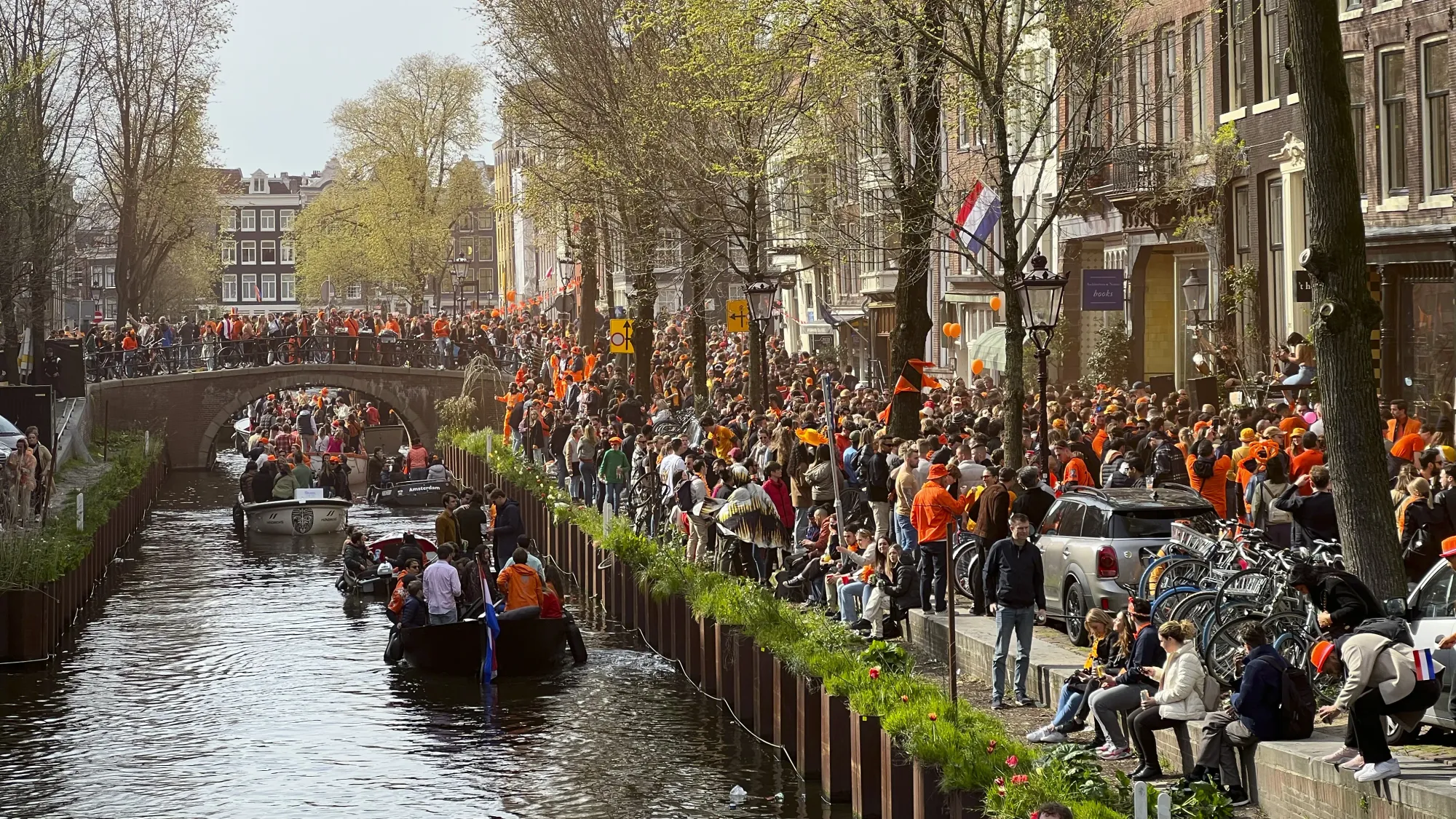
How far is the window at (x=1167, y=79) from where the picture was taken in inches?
1474

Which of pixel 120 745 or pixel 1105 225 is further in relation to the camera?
pixel 1105 225

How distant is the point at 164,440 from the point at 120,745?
142ft

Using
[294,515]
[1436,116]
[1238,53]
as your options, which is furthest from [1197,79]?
[294,515]

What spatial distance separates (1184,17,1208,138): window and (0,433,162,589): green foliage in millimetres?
20576

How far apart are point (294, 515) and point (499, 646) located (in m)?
21.5

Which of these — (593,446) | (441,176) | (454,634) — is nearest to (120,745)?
(454,634)

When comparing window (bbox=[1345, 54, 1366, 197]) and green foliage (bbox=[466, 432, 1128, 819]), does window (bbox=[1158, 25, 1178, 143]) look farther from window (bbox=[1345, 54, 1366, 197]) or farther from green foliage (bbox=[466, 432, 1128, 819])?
green foliage (bbox=[466, 432, 1128, 819])

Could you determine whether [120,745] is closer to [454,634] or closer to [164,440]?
[454,634]

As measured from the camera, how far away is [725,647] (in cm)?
2314

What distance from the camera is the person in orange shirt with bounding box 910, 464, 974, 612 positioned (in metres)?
20.5

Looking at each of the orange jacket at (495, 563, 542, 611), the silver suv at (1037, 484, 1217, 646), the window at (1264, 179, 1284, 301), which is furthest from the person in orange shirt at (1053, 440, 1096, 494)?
the window at (1264, 179, 1284, 301)

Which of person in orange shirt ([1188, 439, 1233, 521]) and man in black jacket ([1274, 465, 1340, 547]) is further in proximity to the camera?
person in orange shirt ([1188, 439, 1233, 521])

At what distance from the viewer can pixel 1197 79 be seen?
123 ft

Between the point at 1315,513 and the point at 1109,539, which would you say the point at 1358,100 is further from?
the point at 1109,539
